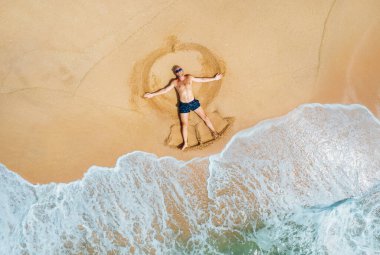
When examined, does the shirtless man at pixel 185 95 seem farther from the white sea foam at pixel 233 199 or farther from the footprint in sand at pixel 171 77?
the white sea foam at pixel 233 199

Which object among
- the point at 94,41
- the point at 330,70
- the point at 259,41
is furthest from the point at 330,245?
the point at 94,41

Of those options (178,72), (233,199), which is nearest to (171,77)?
(178,72)

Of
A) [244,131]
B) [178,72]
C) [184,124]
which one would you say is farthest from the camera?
[244,131]

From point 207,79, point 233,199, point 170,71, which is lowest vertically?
point 233,199

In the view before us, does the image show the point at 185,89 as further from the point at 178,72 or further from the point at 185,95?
the point at 178,72

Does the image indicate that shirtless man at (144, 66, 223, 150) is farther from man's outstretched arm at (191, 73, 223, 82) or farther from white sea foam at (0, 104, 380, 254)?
white sea foam at (0, 104, 380, 254)

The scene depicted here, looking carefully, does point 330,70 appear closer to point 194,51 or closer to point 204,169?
point 194,51

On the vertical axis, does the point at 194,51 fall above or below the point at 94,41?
below

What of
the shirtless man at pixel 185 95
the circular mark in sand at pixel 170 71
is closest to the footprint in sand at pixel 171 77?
the circular mark in sand at pixel 170 71

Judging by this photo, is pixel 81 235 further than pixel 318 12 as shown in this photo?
No
